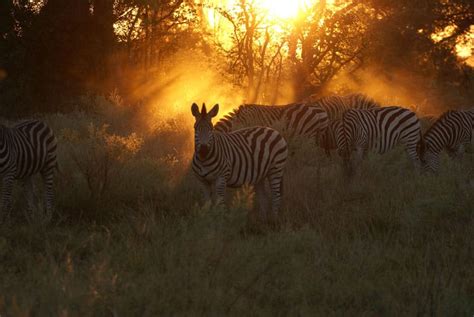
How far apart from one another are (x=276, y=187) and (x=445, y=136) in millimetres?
5365

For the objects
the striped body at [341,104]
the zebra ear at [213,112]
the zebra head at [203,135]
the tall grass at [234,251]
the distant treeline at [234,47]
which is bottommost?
the tall grass at [234,251]

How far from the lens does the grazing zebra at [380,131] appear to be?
1234 cm

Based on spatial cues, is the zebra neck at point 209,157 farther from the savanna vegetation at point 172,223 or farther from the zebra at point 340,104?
the zebra at point 340,104

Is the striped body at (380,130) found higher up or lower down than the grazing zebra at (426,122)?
lower down

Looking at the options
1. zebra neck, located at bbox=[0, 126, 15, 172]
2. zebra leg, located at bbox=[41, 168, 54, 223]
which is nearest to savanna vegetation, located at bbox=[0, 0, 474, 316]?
zebra leg, located at bbox=[41, 168, 54, 223]

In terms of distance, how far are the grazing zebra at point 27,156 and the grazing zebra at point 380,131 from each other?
5.86 meters

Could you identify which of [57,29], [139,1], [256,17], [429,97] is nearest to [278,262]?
[57,29]

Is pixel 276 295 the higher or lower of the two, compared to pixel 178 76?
lower

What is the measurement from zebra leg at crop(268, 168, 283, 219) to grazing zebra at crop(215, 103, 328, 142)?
4450mm

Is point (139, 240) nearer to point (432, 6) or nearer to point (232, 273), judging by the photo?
point (232, 273)

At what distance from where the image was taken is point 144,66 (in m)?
26.4

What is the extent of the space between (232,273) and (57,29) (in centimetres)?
1501

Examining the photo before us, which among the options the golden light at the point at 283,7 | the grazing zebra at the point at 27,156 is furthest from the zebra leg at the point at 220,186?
the golden light at the point at 283,7

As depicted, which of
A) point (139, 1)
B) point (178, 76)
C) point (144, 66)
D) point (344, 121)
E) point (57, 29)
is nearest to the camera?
point (344, 121)
